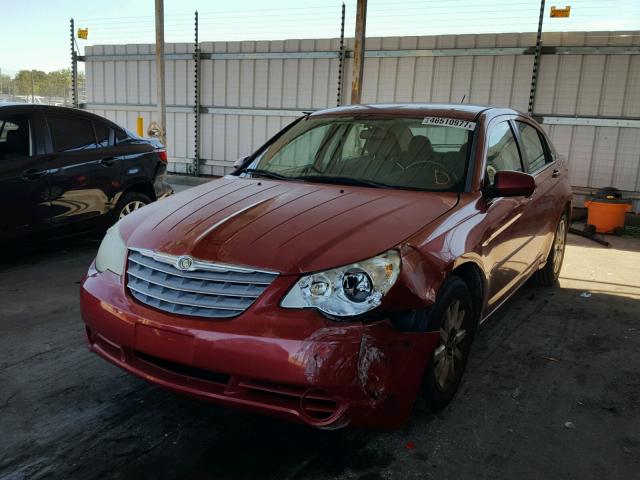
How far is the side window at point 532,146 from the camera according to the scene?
440 centimetres

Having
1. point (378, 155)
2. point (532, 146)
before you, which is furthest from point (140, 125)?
point (378, 155)

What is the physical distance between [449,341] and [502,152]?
1.55 meters

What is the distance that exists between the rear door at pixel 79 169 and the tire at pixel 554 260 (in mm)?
4333

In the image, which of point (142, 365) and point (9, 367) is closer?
point (142, 365)

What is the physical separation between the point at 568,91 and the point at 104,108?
1009 cm

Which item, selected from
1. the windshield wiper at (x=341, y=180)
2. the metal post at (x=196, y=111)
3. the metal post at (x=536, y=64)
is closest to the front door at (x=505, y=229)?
the windshield wiper at (x=341, y=180)

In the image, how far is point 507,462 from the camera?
2.57 m

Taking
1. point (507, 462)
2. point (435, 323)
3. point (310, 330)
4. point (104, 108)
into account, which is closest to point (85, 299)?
point (310, 330)

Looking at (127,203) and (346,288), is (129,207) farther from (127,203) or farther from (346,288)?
(346,288)

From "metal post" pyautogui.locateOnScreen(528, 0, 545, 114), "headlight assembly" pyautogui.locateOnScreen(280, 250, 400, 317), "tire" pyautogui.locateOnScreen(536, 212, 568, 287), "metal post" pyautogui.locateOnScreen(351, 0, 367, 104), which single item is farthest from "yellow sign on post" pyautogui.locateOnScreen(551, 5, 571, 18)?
"headlight assembly" pyautogui.locateOnScreen(280, 250, 400, 317)

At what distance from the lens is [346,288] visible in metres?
2.37

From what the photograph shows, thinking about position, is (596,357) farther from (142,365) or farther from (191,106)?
(191,106)

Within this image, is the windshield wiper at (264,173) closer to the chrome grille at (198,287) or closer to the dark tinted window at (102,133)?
the chrome grille at (198,287)

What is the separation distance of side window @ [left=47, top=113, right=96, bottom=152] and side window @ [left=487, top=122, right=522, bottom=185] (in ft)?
13.1
